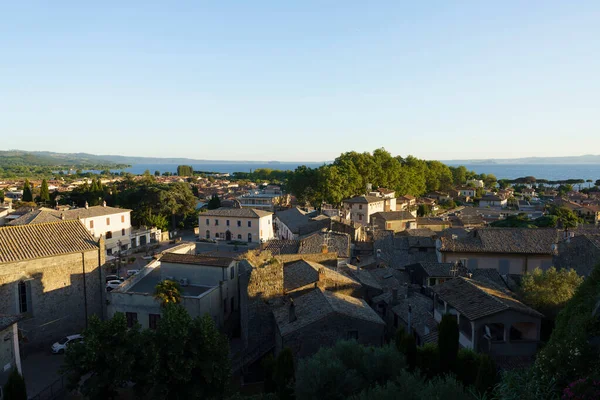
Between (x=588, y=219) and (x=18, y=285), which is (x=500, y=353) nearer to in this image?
(x=18, y=285)

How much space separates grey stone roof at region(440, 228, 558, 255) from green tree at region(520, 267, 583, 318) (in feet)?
29.9

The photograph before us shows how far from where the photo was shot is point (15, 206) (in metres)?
69.5

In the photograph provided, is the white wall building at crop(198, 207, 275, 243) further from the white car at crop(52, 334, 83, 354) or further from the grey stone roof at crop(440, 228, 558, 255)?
the white car at crop(52, 334, 83, 354)

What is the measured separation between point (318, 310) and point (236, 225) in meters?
38.8

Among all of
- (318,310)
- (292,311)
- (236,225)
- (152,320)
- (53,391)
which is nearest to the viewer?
(53,391)

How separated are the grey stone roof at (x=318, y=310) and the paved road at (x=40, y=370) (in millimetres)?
10245

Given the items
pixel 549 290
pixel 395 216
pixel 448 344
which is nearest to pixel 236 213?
pixel 395 216

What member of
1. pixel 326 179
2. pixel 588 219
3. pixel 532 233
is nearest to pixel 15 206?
pixel 326 179

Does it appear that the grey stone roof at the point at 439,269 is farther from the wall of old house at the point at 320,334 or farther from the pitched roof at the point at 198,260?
the pitched roof at the point at 198,260

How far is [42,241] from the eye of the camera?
24.0 metres

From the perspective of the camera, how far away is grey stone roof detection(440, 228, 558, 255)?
2975 cm

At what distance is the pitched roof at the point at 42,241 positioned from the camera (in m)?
22.6

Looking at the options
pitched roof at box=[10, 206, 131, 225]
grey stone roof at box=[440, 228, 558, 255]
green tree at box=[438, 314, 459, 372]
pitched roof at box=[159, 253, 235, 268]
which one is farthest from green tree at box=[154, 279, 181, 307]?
pitched roof at box=[10, 206, 131, 225]

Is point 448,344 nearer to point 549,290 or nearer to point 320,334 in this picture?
point 320,334
